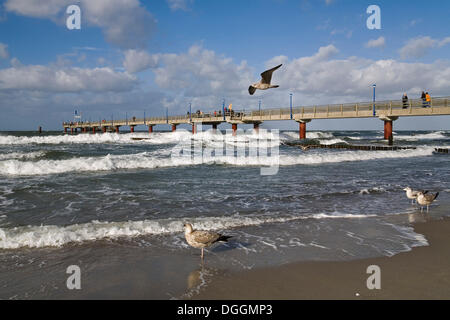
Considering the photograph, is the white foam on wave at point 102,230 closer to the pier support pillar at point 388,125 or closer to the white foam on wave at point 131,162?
the white foam on wave at point 131,162

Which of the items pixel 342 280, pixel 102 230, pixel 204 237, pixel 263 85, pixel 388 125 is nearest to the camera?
pixel 342 280

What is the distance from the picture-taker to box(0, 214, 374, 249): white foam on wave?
5188 millimetres

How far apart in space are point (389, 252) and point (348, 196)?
14.9 feet

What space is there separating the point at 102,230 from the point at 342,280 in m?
3.94

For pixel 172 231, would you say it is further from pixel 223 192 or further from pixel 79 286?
pixel 223 192

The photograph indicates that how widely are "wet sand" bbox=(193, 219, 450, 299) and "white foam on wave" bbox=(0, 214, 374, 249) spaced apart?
2167 millimetres

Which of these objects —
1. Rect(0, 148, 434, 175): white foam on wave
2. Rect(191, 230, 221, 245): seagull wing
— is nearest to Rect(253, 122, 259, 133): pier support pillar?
Rect(0, 148, 434, 175): white foam on wave

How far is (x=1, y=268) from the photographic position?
4242 mm

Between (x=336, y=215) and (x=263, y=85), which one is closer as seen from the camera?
(x=336, y=215)

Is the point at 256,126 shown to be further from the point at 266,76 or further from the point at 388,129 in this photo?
the point at 266,76

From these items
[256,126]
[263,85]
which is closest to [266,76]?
[263,85]

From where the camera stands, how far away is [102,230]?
18.7 feet

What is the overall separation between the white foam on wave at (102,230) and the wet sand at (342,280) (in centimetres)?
217

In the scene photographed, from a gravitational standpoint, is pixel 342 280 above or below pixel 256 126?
below
